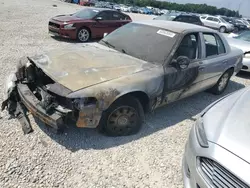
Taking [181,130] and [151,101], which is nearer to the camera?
[151,101]

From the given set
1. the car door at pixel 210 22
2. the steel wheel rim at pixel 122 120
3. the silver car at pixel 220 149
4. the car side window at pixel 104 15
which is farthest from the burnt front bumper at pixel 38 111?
the car door at pixel 210 22

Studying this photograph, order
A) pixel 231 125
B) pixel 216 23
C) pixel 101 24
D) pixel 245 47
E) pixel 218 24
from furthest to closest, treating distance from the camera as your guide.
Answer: pixel 216 23 → pixel 218 24 → pixel 101 24 → pixel 245 47 → pixel 231 125

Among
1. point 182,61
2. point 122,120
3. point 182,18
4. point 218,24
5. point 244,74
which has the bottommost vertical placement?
point 218,24

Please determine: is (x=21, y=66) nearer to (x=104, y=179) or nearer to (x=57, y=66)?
(x=57, y=66)

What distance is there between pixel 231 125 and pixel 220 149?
341mm

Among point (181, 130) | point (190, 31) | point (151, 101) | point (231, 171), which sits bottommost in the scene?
point (181, 130)

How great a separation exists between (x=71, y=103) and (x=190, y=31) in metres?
2.53

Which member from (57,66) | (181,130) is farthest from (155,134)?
(57,66)

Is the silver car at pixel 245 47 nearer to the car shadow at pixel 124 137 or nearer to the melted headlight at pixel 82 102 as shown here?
the car shadow at pixel 124 137

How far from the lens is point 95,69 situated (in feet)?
10.7

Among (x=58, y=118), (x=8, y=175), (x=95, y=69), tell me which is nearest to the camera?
(x=8, y=175)

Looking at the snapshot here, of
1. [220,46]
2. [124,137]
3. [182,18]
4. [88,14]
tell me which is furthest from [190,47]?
[182,18]

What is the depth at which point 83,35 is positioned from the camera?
991 centimetres

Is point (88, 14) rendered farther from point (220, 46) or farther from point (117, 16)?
point (220, 46)
